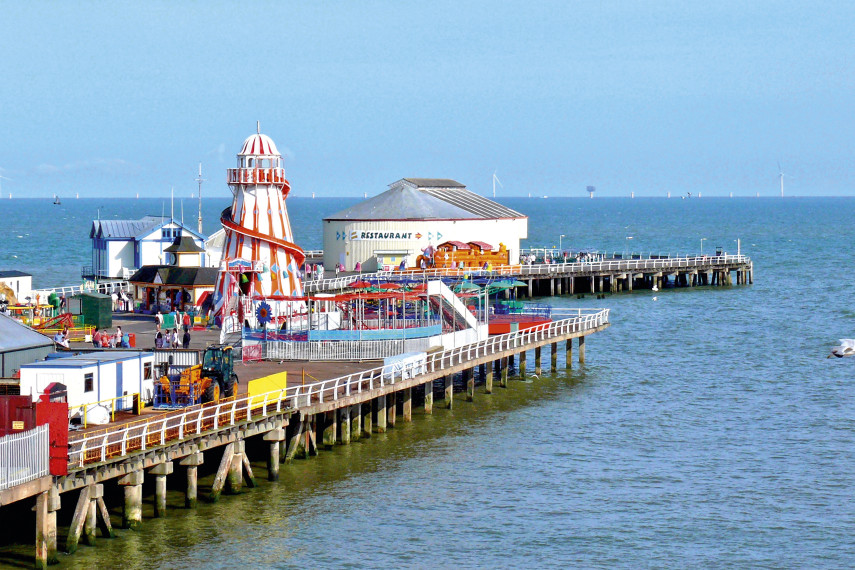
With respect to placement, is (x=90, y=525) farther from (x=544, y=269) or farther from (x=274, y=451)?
(x=544, y=269)

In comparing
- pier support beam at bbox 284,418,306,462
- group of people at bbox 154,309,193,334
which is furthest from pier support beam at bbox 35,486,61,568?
group of people at bbox 154,309,193,334

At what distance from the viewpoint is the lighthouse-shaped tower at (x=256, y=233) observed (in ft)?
204

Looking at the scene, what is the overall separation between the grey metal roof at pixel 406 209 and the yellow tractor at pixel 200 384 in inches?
2320

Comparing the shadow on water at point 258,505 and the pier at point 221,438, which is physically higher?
the pier at point 221,438

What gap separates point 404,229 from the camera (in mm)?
101000

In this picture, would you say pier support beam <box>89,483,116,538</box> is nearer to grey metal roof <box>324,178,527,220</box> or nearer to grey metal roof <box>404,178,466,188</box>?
grey metal roof <box>324,178,527,220</box>

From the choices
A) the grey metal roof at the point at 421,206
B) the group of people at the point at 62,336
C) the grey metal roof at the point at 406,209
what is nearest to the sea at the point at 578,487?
the group of people at the point at 62,336

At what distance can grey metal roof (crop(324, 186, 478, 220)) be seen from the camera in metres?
102

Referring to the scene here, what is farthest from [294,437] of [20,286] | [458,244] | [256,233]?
[458,244]

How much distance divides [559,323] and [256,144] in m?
15.8

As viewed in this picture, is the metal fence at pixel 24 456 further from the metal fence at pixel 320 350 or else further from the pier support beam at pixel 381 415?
the metal fence at pixel 320 350

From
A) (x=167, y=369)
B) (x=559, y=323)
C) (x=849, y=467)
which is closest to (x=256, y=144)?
(x=559, y=323)

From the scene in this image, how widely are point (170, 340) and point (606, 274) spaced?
5490 centimetres

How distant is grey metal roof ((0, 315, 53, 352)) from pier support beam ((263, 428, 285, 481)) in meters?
7.62
